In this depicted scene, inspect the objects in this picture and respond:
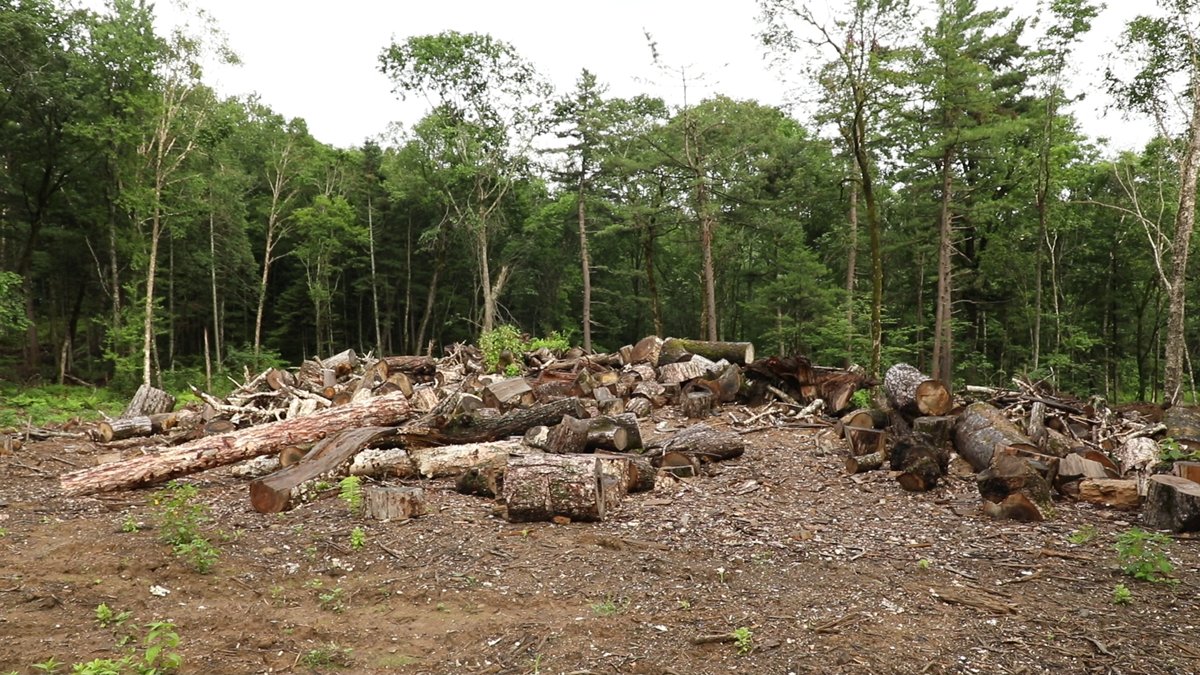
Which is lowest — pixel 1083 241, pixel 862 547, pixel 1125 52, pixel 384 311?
pixel 862 547

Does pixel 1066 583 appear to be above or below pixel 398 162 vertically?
below

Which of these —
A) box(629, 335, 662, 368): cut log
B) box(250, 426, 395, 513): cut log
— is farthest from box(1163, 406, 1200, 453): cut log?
box(250, 426, 395, 513): cut log

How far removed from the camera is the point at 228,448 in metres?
7.47

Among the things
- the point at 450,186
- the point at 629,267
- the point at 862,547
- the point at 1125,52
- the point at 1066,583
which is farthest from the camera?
the point at 629,267

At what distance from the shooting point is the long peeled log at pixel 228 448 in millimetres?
6781

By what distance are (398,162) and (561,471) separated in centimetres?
2814

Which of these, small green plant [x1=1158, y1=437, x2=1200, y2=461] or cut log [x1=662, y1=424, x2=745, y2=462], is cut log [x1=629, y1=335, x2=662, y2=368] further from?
small green plant [x1=1158, y1=437, x2=1200, y2=461]

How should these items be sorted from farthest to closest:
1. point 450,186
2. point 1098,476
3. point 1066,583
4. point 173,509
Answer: point 450,186
point 1098,476
point 173,509
point 1066,583

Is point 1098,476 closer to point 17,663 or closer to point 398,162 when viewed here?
point 17,663

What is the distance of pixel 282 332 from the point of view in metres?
34.1

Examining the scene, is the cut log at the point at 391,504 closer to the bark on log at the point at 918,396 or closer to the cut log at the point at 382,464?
the cut log at the point at 382,464

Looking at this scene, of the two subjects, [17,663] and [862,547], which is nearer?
[17,663]

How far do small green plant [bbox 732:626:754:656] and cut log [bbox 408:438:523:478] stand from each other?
4026mm

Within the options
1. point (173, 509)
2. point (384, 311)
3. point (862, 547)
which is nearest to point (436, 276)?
point (384, 311)
